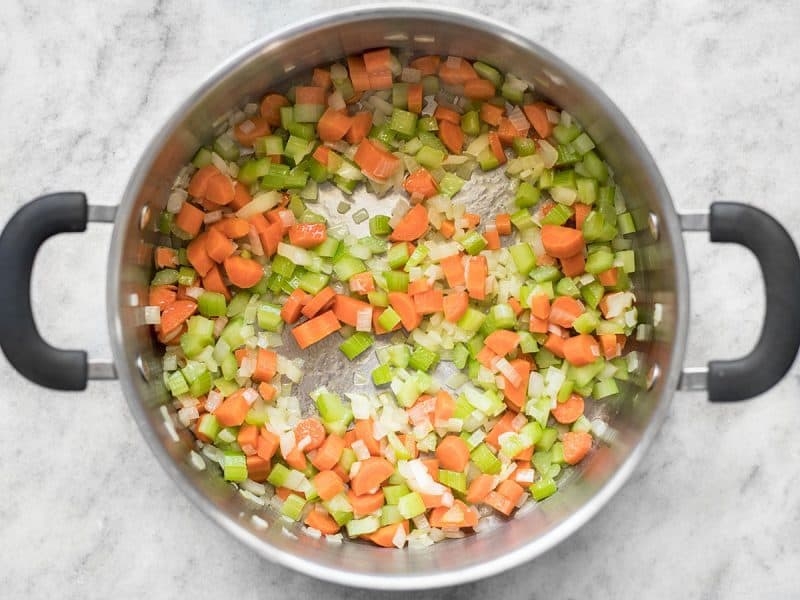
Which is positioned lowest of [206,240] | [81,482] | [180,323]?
[81,482]

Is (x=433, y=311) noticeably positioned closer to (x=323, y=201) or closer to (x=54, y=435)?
(x=323, y=201)

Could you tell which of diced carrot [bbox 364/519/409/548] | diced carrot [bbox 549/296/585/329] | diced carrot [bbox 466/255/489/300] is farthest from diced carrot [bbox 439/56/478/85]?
diced carrot [bbox 364/519/409/548]

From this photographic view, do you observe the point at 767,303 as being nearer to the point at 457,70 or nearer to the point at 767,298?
the point at 767,298

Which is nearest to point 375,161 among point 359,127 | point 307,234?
point 359,127

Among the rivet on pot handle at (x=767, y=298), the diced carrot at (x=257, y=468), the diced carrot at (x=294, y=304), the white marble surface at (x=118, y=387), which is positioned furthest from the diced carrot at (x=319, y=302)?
the rivet on pot handle at (x=767, y=298)

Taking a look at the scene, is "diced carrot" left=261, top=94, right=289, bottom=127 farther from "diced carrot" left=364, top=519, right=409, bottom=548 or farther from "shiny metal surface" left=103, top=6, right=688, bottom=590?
"diced carrot" left=364, top=519, right=409, bottom=548

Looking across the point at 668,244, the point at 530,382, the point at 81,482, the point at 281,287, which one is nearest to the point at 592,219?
the point at 668,244
